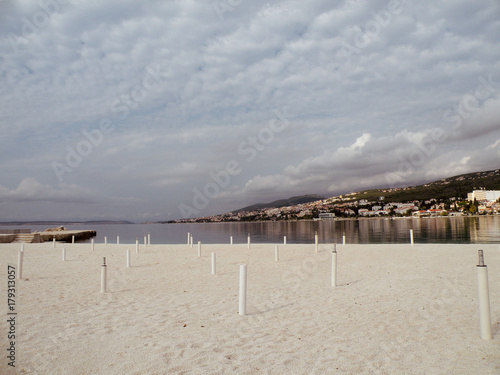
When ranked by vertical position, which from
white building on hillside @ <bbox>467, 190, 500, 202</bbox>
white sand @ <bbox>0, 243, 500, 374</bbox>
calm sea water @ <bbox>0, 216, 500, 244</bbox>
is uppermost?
white building on hillside @ <bbox>467, 190, 500, 202</bbox>

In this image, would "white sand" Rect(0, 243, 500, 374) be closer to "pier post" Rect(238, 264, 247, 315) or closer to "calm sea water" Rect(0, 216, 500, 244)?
"pier post" Rect(238, 264, 247, 315)

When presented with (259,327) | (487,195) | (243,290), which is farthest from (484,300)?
(487,195)

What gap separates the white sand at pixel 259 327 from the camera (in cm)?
513

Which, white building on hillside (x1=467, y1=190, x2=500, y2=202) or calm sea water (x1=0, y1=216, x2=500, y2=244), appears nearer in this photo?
calm sea water (x1=0, y1=216, x2=500, y2=244)

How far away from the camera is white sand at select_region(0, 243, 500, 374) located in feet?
16.8

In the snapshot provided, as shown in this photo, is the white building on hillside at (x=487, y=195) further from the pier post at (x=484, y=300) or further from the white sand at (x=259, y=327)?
the pier post at (x=484, y=300)

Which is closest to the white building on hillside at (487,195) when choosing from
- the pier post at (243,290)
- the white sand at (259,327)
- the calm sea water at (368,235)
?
the calm sea water at (368,235)

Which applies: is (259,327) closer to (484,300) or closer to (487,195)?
→ (484,300)

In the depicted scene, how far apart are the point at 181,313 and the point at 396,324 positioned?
4.98 meters

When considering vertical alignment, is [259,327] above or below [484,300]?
below

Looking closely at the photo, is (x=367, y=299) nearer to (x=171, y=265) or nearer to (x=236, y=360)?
(x=236, y=360)

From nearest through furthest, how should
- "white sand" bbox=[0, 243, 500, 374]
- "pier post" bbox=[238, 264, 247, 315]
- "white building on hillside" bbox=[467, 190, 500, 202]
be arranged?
"white sand" bbox=[0, 243, 500, 374] → "pier post" bbox=[238, 264, 247, 315] → "white building on hillside" bbox=[467, 190, 500, 202]

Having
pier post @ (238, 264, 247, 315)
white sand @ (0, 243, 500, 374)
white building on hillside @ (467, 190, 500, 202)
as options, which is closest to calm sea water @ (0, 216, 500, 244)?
white sand @ (0, 243, 500, 374)

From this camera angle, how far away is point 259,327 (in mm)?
7047
